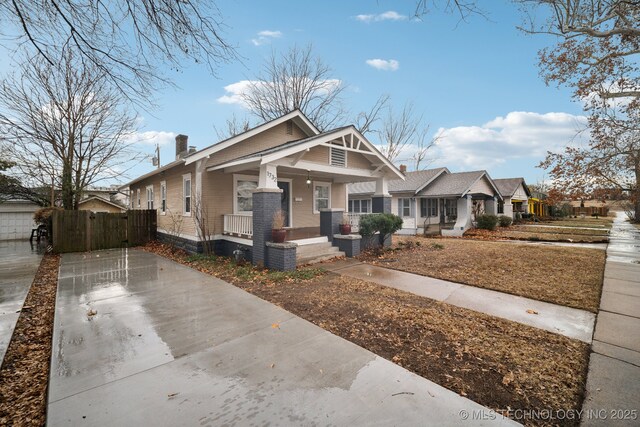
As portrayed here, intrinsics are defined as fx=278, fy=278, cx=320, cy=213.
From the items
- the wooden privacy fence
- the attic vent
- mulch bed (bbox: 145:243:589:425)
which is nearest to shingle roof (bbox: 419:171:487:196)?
the attic vent

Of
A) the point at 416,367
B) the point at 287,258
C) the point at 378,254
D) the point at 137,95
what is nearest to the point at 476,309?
the point at 416,367

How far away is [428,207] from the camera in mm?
20562

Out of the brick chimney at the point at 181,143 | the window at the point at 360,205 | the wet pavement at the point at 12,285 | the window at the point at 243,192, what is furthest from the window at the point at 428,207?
the wet pavement at the point at 12,285

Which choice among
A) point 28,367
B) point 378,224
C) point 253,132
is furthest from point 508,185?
point 28,367

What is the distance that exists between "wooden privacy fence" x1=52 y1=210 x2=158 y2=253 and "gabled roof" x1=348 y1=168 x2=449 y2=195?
12600mm

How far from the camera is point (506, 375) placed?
2.97m

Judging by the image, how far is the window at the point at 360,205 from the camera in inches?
837

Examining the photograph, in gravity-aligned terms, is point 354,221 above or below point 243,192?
below

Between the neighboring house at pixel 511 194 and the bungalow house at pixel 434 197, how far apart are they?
5919mm

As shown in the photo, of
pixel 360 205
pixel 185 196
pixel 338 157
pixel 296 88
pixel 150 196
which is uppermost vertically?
pixel 296 88

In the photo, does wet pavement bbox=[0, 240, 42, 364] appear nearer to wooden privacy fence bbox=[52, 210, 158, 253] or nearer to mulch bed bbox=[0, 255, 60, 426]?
mulch bed bbox=[0, 255, 60, 426]

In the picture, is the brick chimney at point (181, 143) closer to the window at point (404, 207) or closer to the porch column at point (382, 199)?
the porch column at point (382, 199)

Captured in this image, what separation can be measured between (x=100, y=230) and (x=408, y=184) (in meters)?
18.1

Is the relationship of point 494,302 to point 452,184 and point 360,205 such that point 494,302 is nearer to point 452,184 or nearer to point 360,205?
point 452,184
